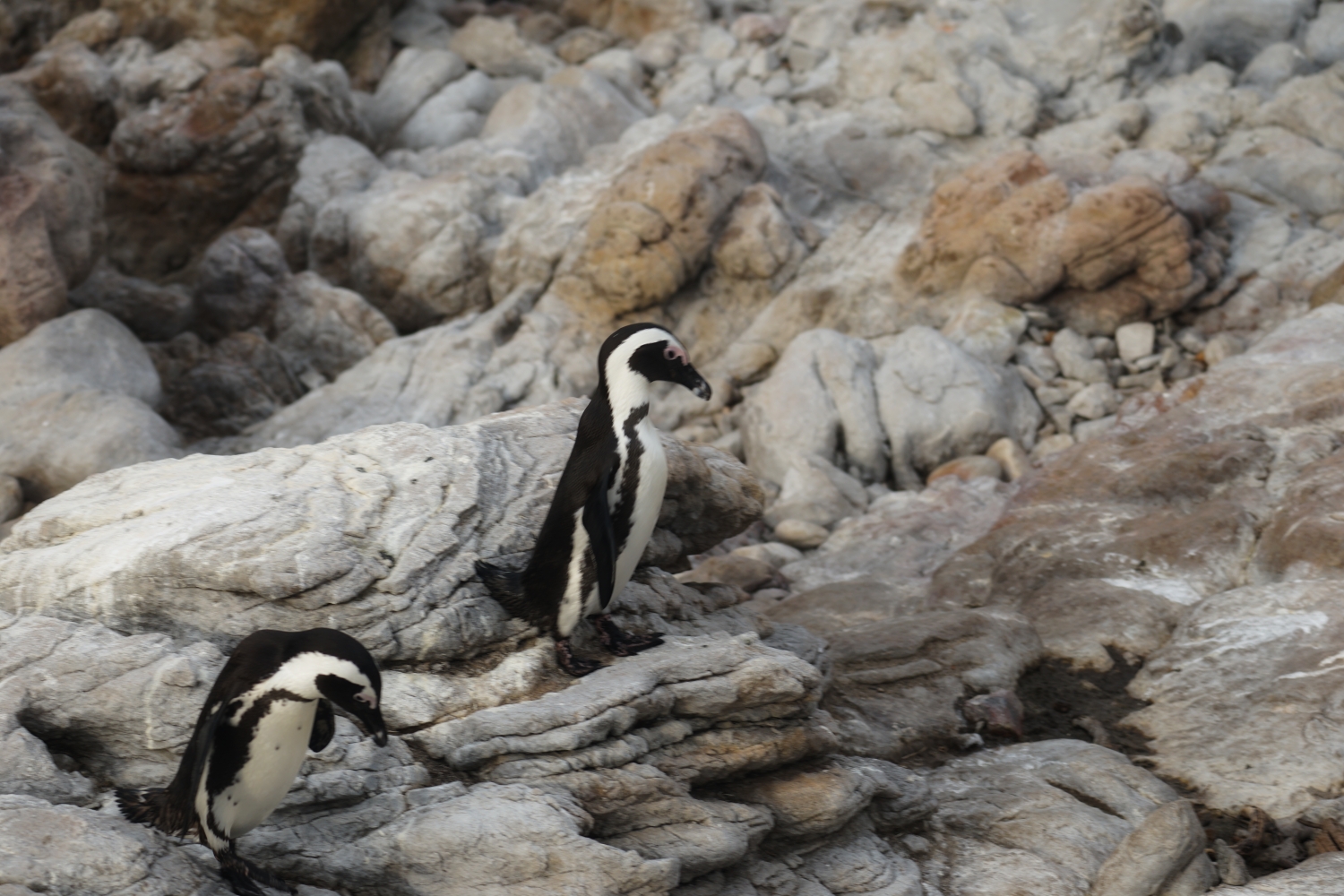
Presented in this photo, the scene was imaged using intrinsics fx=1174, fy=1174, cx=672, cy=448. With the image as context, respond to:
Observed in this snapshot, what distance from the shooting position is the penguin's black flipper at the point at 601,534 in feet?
16.5

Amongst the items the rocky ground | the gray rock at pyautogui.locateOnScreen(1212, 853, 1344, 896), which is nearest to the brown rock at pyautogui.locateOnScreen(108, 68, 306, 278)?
the rocky ground

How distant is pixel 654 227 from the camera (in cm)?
1353

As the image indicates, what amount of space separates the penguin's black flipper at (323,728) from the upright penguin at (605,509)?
1193 mm

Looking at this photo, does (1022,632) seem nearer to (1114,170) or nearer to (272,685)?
(272,685)

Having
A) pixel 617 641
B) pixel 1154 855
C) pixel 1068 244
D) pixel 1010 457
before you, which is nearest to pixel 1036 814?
pixel 1154 855

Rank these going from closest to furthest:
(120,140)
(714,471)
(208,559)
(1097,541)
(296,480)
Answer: (208,559), (296,480), (714,471), (1097,541), (120,140)

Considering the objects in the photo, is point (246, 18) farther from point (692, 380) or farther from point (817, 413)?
point (692, 380)

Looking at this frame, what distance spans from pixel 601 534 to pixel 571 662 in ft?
1.82

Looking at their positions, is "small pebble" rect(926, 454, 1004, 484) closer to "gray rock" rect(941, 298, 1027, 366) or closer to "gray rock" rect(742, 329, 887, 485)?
"gray rock" rect(742, 329, 887, 485)

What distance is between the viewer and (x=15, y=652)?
4273mm

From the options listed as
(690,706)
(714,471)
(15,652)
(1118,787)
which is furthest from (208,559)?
(1118,787)

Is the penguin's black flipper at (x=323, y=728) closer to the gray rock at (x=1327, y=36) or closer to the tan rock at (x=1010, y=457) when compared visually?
the tan rock at (x=1010, y=457)

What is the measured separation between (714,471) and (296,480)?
2375 mm

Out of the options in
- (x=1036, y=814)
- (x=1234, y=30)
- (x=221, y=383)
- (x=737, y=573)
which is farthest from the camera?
(x=1234, y=30)
